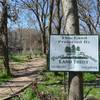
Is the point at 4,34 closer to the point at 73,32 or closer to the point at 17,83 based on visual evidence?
the point at 17,83

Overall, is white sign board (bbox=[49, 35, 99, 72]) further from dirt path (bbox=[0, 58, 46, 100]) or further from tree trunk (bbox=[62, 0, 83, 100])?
dirt path (bbox=[0, 58, 46, 100])

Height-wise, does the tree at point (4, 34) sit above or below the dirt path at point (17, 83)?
above

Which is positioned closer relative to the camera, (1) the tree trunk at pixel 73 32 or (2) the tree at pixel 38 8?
(1) the tree trunk at pixel 73 32

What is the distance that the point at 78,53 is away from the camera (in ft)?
29.0

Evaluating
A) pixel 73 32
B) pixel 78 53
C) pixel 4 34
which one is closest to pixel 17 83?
pixel 4 34

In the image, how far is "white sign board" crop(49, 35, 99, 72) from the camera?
8844 mm

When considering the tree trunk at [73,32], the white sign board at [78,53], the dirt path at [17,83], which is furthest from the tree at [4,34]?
the white sign board at [78,53]

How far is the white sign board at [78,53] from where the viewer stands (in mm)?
8844

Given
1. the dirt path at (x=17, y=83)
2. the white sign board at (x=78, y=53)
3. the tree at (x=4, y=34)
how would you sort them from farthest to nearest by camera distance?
the tree at (x=4, y=34) < the dirt path at (x=17, y=83) < the white sign board at (x=78, y=53)

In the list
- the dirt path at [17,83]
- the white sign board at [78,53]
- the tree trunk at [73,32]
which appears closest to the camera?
the white sign board at [78,53]

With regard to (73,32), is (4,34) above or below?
above

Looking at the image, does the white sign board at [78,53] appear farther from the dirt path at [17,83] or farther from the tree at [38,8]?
the tree at [38,8]

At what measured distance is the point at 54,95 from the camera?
1124 centimetres

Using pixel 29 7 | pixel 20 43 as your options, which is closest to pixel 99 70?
pixel 29 7
